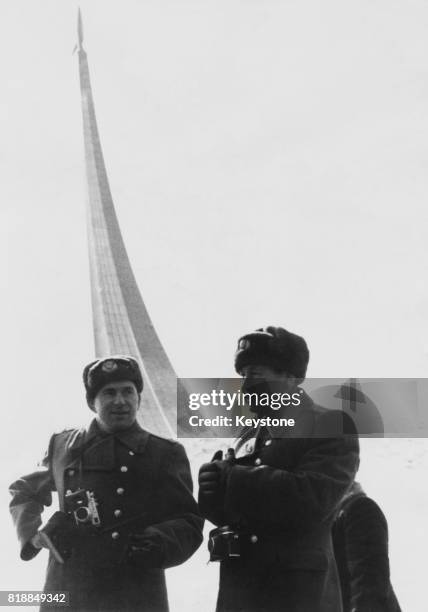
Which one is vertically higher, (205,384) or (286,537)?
(205,384)

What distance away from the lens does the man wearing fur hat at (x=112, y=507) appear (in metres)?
2.31

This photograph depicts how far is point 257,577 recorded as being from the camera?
7.07ft

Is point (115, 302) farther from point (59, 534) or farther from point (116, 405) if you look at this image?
point (59, 534)

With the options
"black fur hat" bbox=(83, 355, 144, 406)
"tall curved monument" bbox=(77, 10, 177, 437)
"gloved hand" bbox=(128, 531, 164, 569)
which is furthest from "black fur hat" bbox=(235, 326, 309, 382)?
"tall curved monument" bbox=(77, 10, 177, 437)

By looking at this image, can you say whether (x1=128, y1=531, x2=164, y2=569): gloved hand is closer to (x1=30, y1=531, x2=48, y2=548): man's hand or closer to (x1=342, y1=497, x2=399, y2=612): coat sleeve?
(x1=30, y1=531, x2=48, y2=548): man's hand

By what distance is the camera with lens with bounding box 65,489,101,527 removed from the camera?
233 centimetres

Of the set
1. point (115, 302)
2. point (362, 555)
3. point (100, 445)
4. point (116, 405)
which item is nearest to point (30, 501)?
point (100, 445)

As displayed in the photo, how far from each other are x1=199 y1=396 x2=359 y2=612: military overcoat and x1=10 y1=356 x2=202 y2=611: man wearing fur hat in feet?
0.57

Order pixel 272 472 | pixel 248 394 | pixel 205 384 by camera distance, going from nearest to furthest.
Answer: pixel 272 472 → pixel 248 394 → pixel 205 384

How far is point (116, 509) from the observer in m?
2.35

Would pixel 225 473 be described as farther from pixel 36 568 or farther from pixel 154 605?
pixel 36 568

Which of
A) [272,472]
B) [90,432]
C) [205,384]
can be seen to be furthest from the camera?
[205,384]

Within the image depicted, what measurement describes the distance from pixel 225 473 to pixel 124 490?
34 centimetres

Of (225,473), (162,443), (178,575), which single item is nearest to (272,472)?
(225,473)
